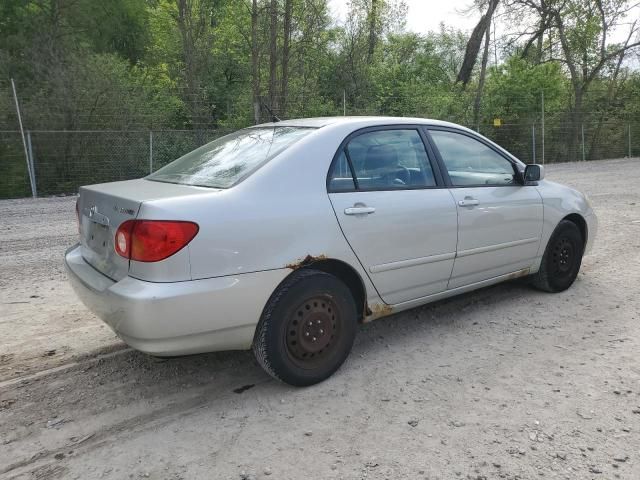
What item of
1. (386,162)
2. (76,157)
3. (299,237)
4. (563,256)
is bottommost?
(563,256)

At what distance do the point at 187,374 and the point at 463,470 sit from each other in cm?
185

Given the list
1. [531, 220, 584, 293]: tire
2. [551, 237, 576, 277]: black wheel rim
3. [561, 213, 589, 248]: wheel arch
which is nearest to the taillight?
[531, 220, 584, 293]: tire

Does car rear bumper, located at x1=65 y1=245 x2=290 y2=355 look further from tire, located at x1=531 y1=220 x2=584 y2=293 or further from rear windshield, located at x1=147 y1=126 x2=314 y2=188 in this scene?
tire, located at x1=531 y1=220 x2=584 y2=293

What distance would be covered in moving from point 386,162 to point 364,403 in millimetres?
1630

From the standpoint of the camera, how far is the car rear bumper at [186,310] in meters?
2.73

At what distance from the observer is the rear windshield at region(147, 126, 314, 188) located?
3.29 m

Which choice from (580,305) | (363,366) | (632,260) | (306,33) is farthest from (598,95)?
(363,366)

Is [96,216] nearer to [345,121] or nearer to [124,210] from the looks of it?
[124,210]

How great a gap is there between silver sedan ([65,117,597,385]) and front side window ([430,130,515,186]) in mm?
12

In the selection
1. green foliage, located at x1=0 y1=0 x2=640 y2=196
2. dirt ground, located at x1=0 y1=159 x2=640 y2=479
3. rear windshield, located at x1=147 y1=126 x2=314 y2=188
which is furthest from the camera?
green foliage, located at x1=0 y1=0 x2=640 y2=196

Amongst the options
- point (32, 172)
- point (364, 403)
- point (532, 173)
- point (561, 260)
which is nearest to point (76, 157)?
point (32, 172)

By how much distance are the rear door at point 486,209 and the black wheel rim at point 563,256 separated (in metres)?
0.36

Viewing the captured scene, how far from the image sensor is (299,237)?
123 inches

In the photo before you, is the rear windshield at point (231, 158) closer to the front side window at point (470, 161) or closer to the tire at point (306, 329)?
the tire at point (306, 329)
